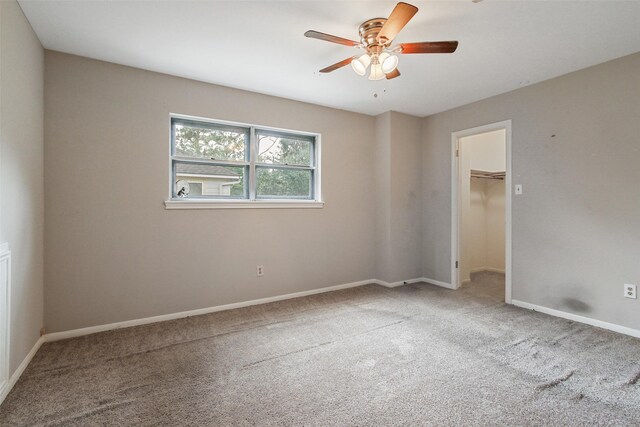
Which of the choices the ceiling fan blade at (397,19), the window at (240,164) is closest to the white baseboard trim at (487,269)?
the window at (240,164)

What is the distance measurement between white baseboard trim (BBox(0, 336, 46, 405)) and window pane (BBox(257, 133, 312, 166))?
8.50 feet

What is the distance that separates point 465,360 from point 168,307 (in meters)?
2.72

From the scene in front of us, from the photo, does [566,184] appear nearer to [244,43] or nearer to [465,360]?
[465,360]

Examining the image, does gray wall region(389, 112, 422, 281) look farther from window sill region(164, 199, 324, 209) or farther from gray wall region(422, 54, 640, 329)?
window sill region(164, 199, 324, 209)

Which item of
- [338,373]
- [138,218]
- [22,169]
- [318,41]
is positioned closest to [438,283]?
[338,373]

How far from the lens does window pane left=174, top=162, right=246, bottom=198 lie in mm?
3283

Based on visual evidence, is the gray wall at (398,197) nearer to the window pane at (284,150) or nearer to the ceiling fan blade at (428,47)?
the window pane at (284,150)

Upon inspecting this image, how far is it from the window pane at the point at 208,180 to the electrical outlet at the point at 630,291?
3.82m

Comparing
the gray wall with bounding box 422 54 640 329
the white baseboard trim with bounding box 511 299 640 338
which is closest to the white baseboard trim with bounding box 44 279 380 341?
the white baseboard trim with bounding box 511 299 640 338

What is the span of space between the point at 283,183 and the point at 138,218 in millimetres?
1659

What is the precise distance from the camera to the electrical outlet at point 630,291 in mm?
2681

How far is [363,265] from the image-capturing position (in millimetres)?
4461

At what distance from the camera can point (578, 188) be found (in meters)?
3.01

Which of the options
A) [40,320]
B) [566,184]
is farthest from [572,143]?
[40,320]
